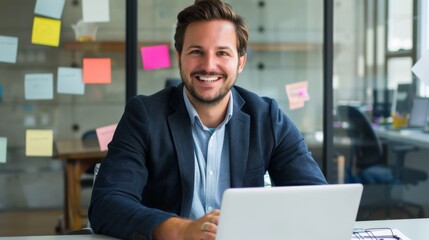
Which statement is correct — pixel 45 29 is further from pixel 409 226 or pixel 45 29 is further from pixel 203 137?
pixel 409 226

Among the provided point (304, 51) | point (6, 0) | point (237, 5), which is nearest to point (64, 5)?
point (6, 0)

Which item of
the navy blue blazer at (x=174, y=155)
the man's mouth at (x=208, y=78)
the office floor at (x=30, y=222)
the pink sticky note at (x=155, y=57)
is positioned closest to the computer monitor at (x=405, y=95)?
the pink sticky note at (x=155, y=57)

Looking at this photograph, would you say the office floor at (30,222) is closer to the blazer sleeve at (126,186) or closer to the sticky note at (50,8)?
the sticky note at (50,8)

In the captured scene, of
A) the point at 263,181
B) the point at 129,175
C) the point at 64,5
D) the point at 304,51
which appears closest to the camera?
the point at 129,175

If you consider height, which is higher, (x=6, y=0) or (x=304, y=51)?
(x=6, y=0)

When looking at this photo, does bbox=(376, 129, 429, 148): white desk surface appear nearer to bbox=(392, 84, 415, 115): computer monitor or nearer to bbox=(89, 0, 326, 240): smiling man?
bbox=(392, 84, 415, 115): computer monitor

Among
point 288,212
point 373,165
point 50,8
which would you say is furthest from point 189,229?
point 373,165

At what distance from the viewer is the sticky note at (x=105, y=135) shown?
4.16m

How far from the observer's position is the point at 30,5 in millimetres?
4082

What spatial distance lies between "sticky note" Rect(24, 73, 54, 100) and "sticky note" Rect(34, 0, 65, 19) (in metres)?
0.37

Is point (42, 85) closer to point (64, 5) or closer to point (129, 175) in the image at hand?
point (64, 5)

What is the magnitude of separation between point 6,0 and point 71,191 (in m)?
1.29

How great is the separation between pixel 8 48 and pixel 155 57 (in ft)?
2.96

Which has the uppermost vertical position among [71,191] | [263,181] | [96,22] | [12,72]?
[96,22]
